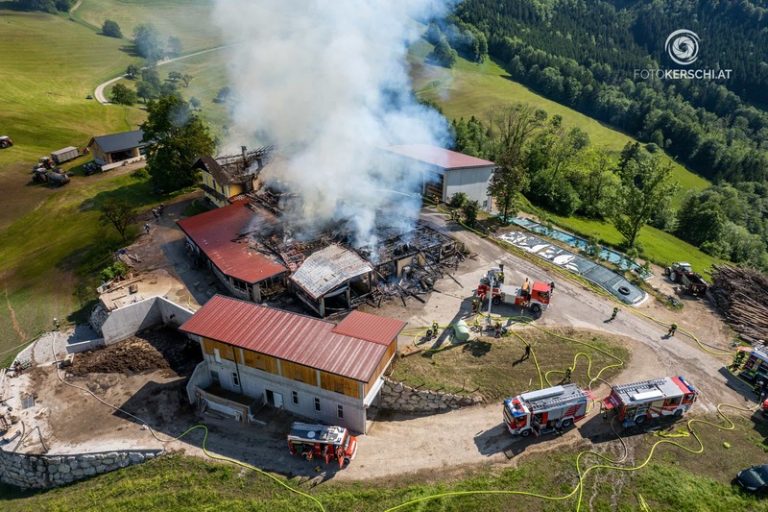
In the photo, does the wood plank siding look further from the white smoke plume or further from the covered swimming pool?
the covered swimming pool

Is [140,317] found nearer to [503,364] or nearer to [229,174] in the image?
[229,174]

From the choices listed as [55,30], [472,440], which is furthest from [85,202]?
[55,30]

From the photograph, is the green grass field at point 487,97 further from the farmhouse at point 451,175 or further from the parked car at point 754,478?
the parked car at point 754,478

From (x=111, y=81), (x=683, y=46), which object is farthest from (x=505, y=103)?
(x=683, y=46)

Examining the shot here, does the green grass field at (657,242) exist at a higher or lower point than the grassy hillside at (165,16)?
lower

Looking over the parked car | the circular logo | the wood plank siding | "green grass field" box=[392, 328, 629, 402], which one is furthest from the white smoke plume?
the circular logo

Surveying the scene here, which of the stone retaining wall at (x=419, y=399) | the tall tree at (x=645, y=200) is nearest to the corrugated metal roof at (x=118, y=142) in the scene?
the stone retaining wall at (x=419, y=399)

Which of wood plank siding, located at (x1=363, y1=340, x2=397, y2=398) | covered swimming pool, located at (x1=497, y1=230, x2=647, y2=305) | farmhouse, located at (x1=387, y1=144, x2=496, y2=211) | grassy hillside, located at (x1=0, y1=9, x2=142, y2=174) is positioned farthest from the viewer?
grassy hillside, located at (x1=0, y1=9, x2=142, y2=174)
